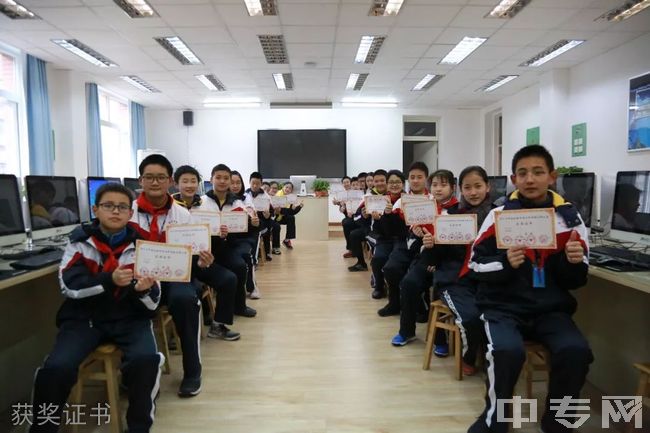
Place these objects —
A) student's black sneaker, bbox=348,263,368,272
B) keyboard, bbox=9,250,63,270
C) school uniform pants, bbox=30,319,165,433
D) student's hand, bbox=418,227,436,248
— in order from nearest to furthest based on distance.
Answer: school uniform pants, bbox=30,319,165,433 → keyboard, bbox=9,250,63,270 → student's hand, bbox=418,227,436,248 → student's black sneaker, bbox=348,263,368,272

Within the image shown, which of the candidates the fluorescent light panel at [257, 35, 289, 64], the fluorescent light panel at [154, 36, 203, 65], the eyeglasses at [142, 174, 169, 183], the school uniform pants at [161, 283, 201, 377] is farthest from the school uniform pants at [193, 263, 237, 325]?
the fluorescent light panel at [154, 36, 203, 65]

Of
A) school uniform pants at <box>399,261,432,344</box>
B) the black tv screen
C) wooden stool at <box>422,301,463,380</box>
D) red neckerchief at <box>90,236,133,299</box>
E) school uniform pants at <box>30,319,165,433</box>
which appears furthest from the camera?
the black tv screen

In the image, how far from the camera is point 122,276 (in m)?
1.63

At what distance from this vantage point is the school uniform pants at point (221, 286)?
2.78 m

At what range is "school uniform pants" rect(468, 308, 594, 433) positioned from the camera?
159 centimetres

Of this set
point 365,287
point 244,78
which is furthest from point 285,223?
point 365,287

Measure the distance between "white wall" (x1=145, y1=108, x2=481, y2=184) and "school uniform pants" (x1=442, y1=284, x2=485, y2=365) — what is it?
307 inches

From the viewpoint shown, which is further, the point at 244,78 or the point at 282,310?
the point at 244,78

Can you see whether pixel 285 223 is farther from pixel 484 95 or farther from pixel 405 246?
pixel 484 95

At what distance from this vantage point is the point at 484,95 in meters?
8.56

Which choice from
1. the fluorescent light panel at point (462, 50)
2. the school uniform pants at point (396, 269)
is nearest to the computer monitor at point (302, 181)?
the fluorescent light panel at point (462, 50)

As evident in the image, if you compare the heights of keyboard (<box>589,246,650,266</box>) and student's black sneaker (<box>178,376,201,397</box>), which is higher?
keyboard (<box>589,246,650,266</box>)

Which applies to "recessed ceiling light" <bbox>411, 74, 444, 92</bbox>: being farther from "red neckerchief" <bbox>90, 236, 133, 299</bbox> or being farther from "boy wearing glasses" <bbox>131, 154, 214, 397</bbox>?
"red neckerchief" <bbox>90, 236, 133, 299</bbox>

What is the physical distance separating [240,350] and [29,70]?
584 cm
